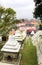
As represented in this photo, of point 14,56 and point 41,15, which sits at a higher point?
point 41,15

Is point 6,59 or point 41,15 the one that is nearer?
point 6,59

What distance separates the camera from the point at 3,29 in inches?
498

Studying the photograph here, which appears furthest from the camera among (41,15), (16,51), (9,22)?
(9,22)

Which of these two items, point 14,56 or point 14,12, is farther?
point 14,12

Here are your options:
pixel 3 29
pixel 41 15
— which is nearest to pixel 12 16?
pixel 3 29

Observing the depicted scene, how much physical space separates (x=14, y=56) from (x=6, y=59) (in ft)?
1.47

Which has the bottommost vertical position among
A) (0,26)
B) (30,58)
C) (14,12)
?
(30,58)

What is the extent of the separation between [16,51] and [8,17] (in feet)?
14.6

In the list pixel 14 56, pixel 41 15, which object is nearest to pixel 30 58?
pixel 14 56

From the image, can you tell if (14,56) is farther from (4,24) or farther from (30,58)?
(4,24)

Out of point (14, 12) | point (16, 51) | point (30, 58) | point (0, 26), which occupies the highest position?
point (14, 12)

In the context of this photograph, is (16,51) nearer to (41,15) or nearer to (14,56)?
(14,56)

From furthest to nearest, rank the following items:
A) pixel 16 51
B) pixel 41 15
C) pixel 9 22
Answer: pixel 9 22 → pixel 41 15 → pixel 16 51

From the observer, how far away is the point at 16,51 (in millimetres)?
8625
